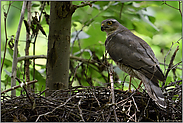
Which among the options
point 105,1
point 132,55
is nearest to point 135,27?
point 105,1

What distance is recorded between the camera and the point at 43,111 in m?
2.16

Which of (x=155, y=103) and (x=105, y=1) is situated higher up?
(x=105, y=1)

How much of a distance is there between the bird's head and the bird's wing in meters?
0.35

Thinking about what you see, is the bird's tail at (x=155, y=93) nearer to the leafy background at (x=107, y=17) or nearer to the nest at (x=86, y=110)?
the nest at (x=86, y=110)

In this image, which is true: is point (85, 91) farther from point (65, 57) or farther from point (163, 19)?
point (163, 19)

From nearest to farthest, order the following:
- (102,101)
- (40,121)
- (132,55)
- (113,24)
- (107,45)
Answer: (40,121)
(102,101)
(132,55)
(107,45)
(113,24)

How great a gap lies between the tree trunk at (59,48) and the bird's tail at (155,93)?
45.7 inches

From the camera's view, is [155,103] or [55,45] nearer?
[155,103]

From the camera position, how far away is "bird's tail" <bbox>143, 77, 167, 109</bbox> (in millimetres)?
2094

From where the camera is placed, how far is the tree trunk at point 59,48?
9.91 feet

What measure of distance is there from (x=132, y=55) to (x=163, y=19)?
5.02ft

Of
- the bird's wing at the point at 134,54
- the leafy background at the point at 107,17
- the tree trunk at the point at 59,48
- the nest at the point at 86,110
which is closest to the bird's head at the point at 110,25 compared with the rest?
the leafy background at the point at 107,17

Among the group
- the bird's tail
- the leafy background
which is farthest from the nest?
the leafy background

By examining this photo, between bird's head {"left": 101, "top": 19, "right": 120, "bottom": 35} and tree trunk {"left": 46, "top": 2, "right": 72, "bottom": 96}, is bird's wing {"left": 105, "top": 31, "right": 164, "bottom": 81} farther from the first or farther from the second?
tree trunk {"left": 46, "top": 2, "right": 72, "bottom": 96}
